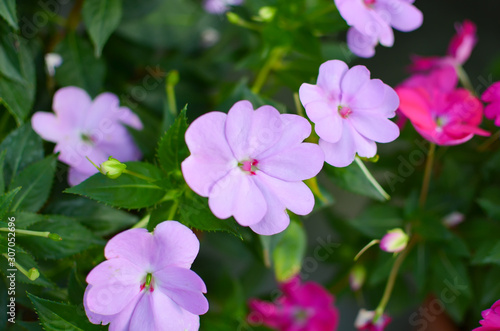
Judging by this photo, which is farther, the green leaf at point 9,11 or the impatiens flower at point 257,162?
the green leaf at point 9,11

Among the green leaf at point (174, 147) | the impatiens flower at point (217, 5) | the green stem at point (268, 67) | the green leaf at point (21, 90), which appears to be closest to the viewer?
the green leaf at point (174, 147)

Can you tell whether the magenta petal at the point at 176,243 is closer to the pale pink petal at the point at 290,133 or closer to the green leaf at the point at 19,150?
the pale pink petal at the point at 290,133

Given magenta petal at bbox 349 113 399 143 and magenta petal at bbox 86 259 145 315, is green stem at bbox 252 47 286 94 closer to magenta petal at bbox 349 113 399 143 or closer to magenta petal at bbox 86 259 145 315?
magenta petal at bbox 349 113 399 143

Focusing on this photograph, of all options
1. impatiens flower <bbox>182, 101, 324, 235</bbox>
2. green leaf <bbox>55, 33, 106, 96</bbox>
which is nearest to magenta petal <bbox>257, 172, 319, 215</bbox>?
impatiens flower <bbox>182, 101, 324, 235</bbox>

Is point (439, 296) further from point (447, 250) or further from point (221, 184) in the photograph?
point (221, 184)

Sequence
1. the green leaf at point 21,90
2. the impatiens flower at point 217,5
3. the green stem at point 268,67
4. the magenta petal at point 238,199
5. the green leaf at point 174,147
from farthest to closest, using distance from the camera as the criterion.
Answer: the impatiens flower at point 217,5 < the green stem at point 268,67 < the green leaf at point 21,90 < the green leaf at point 174,147 < the magenta petal at point 238,199

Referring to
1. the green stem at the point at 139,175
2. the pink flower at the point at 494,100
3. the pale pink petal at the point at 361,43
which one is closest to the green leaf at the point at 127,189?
the green stem at the point at 139,175
